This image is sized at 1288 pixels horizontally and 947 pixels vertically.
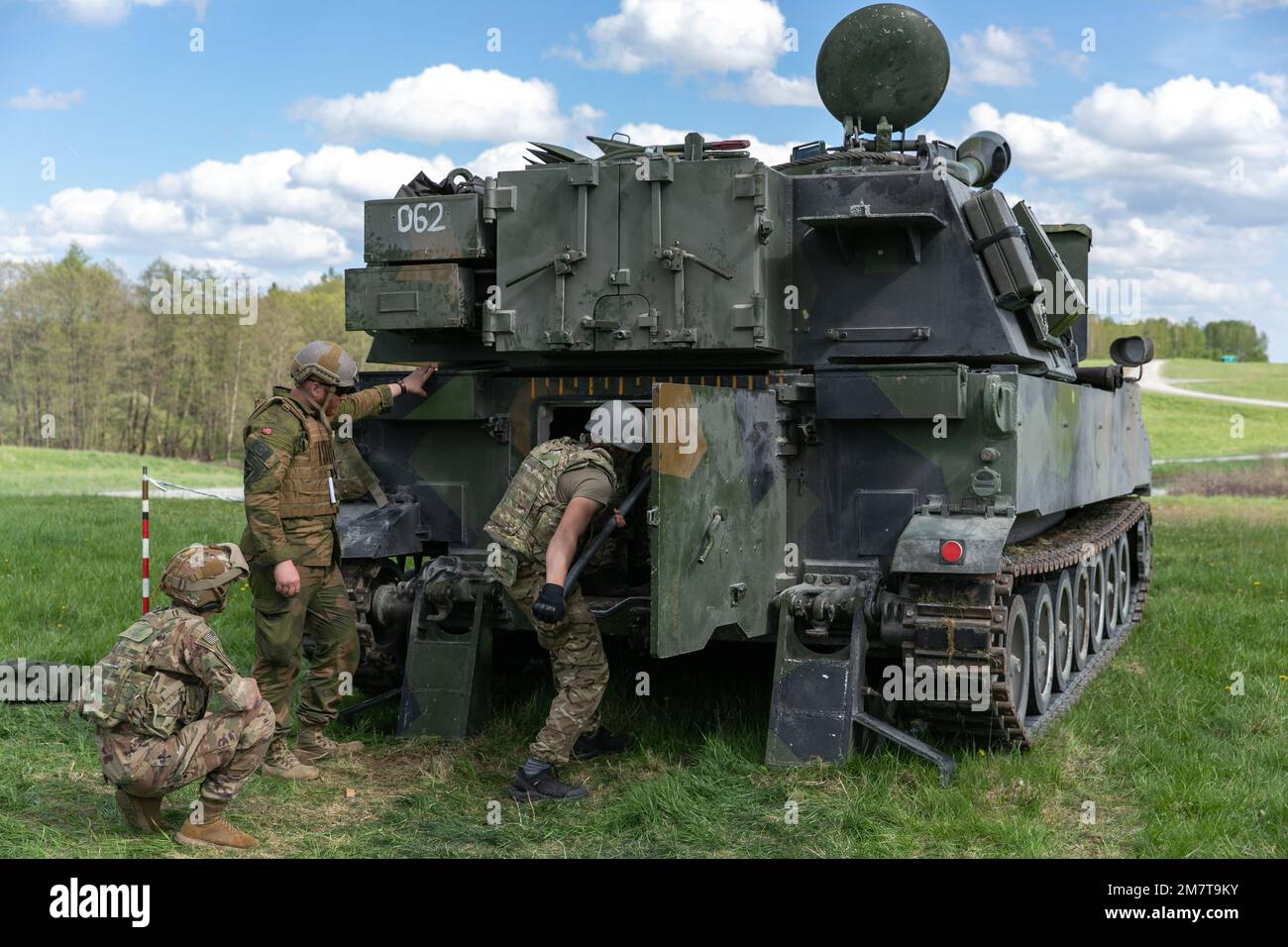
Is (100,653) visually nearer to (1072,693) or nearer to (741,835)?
(741,835)

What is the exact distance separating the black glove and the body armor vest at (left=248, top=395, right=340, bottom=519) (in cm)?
142

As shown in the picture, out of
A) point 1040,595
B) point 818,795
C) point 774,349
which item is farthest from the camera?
point 1040,595

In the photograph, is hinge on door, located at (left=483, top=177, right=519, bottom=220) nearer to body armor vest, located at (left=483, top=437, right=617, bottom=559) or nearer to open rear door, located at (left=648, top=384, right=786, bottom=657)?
body armor vest, located at (left=483, top=437, right=617, bottom=559)

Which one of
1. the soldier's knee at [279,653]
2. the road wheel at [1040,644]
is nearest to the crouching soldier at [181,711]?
the soldier's knee at [279,653]

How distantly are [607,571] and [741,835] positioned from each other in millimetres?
2136

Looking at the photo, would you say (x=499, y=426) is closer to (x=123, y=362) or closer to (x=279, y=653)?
(x=279, y=653)

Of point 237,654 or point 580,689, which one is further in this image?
point 237,654

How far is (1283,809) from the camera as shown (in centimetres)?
616

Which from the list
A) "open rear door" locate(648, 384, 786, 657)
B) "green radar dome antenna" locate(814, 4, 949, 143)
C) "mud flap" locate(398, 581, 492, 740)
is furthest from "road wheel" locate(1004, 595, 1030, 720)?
"green radar dome antenna" locate(814, 4, 949, 143)

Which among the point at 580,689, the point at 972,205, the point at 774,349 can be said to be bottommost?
the point at 580,689

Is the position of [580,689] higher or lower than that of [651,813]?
higher

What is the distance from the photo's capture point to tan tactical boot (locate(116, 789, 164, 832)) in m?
5.82

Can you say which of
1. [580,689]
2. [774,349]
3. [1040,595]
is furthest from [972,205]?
[580,689]

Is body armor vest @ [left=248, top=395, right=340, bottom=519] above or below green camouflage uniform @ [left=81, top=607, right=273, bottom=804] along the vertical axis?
above
